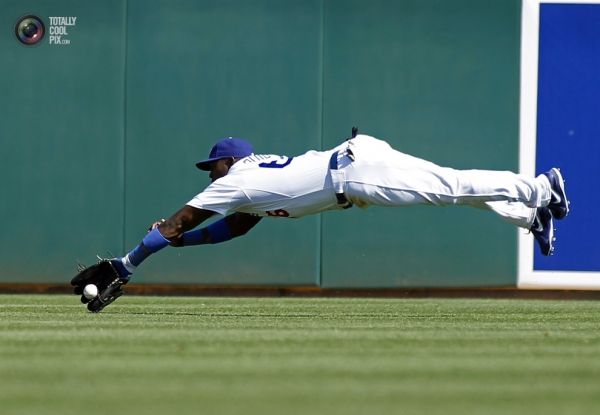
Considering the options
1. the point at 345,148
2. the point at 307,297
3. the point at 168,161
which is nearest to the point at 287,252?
the point at 307,297

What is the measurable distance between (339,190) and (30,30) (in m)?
5.91

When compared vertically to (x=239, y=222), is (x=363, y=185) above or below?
above

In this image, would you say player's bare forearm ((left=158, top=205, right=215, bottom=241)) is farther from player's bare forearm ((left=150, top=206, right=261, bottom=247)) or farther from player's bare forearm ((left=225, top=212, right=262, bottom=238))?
player's bare forearm ((left=225, top=212, right=262, bottom=238))

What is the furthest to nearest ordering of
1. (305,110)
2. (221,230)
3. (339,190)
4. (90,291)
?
(305,110) < (221,230) < (90,291) < (339,190)

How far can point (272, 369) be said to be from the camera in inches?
209

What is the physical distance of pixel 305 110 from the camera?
13.3 m

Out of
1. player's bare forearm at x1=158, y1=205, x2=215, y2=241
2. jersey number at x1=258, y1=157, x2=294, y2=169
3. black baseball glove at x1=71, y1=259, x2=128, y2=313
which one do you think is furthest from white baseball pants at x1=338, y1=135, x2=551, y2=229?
black baseball glove at x1=71, y1=259, x2=128, y2=313

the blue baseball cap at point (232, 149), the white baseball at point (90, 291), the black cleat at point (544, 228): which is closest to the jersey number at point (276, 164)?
the blue baseball cap at point (232, 149)

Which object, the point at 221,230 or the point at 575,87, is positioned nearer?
the point at 221,230

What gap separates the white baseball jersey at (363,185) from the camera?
885 cm

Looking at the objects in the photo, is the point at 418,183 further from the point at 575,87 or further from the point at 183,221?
the point at 575,87

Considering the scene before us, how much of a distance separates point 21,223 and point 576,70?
6.27 m

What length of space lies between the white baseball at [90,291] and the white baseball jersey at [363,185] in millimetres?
949
